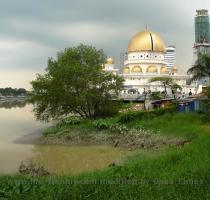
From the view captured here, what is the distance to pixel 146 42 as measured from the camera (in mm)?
92625

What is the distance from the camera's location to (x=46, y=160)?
68.6 ft

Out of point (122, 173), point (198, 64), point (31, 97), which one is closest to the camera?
point (122, 173)

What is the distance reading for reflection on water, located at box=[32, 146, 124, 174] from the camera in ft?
59.1

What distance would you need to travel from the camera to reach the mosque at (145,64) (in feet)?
304

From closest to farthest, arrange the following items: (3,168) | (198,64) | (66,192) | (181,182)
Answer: (66,192), (181,182), (3,168), (198,64)

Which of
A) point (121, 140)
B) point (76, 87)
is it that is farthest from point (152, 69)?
point (121, 140)

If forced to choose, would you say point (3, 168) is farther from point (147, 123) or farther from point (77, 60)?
point (77, 60)

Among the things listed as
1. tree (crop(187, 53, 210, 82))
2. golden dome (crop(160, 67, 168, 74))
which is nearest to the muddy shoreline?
tree (crop(187, 53, 210, 82))

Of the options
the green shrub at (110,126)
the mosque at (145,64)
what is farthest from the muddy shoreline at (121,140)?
the mosque at (145,64)

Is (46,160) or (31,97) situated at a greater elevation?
(31,97)

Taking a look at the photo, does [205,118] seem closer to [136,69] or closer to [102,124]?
[102,124]

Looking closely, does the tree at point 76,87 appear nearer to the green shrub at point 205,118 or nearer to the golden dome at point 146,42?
the green shrub at point 205,118

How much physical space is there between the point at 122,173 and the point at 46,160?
9158 millimetres

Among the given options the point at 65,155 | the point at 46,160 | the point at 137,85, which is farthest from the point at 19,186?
the point at 137,85
